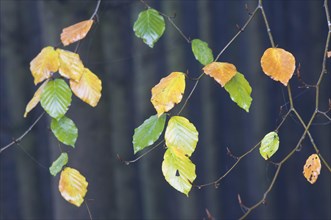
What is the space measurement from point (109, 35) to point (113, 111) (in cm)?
19

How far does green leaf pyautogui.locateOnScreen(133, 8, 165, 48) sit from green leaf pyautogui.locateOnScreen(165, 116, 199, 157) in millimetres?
189

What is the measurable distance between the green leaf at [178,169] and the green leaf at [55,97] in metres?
0.23

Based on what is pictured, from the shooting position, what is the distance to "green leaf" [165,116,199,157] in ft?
3.49

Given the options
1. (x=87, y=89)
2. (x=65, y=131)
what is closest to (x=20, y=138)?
(x=65, y=131)

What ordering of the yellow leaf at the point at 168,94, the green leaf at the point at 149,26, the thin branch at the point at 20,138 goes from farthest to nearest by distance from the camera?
the thin branch at the point at 20,138 → the green leaf at the point at 149,26 → the yellow leaf at the point at 168,94

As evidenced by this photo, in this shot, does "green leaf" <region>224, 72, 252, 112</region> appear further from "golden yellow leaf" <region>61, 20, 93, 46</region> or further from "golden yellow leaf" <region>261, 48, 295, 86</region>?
"golden yellow leaf" <region>61, 20, 93, 46</region>

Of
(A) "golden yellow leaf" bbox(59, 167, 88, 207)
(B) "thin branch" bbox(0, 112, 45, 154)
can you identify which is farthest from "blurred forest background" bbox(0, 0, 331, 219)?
(A) "golden yellow leaf" bbox(59, 167, 88, 207)

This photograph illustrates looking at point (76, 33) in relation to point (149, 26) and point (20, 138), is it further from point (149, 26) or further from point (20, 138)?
point (20, 138)

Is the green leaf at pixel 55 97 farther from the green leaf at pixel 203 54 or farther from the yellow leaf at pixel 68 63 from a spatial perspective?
the green leaf at pixel 203 54

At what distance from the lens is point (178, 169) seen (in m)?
1.10

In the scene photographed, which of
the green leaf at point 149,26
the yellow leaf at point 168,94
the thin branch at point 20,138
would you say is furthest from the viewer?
the thin branch at point 20,138

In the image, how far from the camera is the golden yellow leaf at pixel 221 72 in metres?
1.06

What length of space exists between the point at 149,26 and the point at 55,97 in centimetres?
24

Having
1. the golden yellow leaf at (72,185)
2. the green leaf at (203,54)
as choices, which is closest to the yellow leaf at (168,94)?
the green leaf at (203,54)
